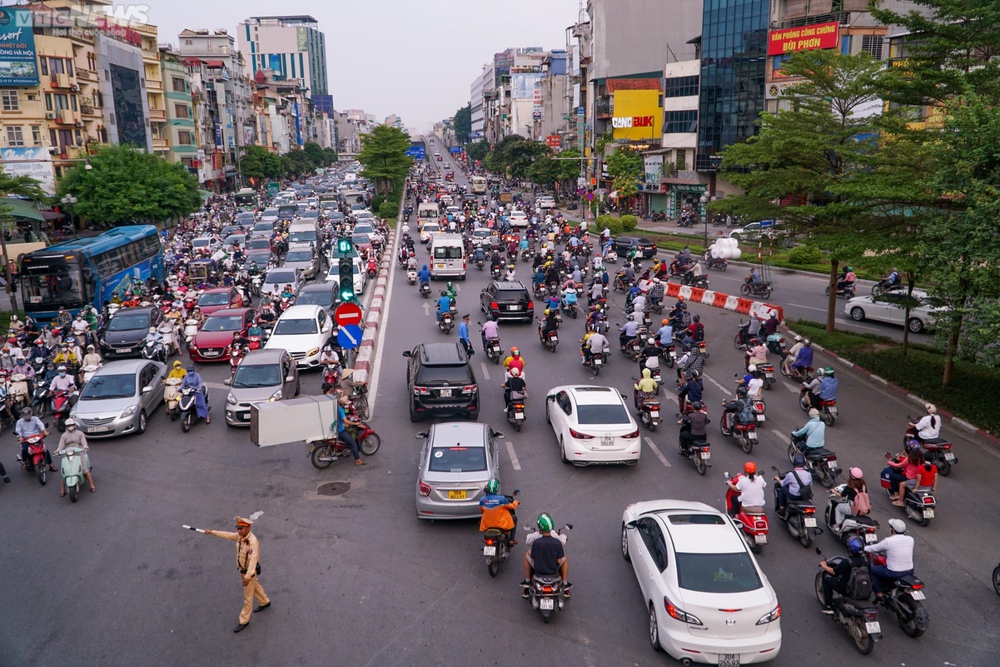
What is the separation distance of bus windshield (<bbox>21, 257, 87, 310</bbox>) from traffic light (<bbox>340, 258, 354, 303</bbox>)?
16133 mm

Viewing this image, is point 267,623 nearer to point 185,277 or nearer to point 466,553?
point 466,553

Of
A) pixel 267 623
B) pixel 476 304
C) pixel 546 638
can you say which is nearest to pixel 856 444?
pixel 546 638

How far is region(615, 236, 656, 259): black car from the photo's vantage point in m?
42.5

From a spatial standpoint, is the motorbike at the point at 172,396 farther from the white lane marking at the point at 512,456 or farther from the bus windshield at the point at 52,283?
the bus windshield at the point at 52,283

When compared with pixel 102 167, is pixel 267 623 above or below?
below

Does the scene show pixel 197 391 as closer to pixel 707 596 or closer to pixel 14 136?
pixel 707 596

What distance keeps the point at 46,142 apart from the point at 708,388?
161ft

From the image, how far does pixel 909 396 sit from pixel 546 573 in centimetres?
1350

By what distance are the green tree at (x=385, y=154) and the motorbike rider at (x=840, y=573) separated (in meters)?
78.0

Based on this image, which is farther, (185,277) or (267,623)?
(185,277)

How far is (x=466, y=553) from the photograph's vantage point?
11336 millimetres

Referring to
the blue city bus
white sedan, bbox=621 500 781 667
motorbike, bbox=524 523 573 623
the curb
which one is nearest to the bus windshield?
the blue city bus

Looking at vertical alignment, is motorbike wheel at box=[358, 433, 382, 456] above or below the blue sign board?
below

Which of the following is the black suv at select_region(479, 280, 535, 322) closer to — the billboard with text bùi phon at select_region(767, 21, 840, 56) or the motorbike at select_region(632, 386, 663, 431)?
the motorbike at select_region(632, 386, 663, 431)
